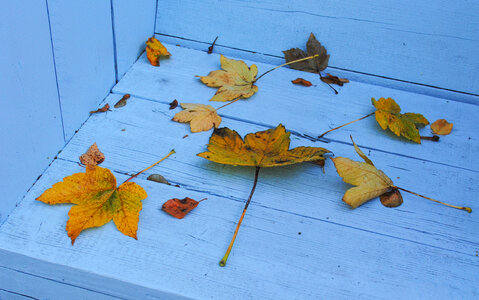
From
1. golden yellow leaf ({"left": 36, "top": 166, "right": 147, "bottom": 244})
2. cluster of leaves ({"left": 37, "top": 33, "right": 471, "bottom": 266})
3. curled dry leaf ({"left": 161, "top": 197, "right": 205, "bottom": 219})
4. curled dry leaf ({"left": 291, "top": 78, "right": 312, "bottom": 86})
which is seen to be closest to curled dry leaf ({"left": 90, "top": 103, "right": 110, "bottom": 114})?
cluster of leaves ({"left": 37, "top": 33, "right": 471, "bottom": 266})

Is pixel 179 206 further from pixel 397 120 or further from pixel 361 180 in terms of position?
pixel 397 120

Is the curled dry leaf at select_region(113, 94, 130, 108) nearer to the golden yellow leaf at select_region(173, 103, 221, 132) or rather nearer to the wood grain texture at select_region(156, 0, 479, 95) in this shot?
the golden yellow leaf at select_region(173, 103, 221, 132)

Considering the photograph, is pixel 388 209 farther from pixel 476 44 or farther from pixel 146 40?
pixel 146 40

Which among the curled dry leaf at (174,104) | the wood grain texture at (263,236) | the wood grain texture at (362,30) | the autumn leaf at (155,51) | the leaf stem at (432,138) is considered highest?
the wood grain texture at (362,30)

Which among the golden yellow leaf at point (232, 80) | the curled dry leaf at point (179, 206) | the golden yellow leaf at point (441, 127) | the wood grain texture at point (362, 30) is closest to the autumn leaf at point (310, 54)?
the wood grain texture at point (362, 30)

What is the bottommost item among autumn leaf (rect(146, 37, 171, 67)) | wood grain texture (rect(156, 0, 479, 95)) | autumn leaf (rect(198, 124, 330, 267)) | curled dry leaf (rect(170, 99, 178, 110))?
curled dry leaf (rect(170, 99, 178, 110))

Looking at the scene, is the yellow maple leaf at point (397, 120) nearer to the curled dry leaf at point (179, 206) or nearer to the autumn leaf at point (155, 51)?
the curled dry leaf at point (179, 206)

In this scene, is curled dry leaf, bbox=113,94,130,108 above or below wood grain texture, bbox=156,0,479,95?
below
